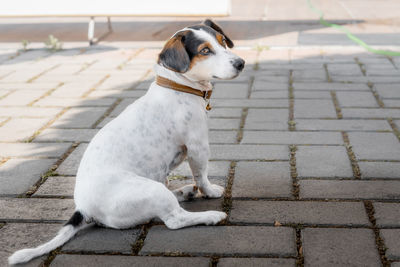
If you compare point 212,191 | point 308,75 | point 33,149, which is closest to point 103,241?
point 212,191

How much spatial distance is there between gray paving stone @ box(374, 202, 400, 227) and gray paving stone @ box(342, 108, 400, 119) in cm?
169

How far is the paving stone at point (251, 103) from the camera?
16.3 ft

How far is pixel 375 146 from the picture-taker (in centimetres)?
388

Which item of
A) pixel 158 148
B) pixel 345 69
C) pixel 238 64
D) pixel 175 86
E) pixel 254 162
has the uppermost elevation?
pixel 238 64

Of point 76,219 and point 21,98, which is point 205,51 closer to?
point 76,219

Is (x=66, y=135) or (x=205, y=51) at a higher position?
(x=205, y=51)

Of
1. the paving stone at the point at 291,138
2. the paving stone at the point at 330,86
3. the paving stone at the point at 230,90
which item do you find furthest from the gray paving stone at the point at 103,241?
the paving stone at the point at 330,86

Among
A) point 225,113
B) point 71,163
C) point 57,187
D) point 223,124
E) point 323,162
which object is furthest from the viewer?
point 225,113

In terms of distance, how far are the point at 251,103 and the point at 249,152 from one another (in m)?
1.25

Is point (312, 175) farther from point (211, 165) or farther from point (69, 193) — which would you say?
point (69, 193)

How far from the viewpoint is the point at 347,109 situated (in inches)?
187

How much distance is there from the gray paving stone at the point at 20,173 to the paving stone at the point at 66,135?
438 millimetres

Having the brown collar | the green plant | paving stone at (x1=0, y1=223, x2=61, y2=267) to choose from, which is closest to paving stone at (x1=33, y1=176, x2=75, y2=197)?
paving stone at (x1=0, y1=223, x2=61, y2=267)

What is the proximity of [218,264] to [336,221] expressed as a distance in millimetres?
760
